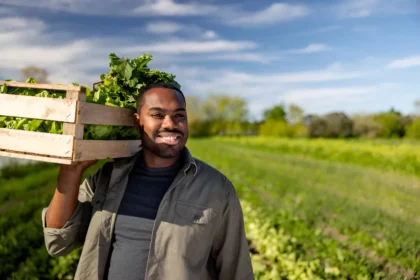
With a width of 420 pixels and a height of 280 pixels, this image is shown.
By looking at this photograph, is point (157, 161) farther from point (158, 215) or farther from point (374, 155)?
point (374, 155)

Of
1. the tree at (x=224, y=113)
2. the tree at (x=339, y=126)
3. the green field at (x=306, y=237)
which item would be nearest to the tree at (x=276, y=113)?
the tree at (x=224, y=113)

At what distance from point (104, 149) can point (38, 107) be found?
43 centimetres

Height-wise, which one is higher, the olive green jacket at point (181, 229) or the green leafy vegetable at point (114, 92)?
the green leafy vegetable at point (114, 92)

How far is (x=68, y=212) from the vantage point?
2.37 m

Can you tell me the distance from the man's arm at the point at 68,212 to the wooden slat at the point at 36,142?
14 cm

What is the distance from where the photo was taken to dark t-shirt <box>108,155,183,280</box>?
226cm

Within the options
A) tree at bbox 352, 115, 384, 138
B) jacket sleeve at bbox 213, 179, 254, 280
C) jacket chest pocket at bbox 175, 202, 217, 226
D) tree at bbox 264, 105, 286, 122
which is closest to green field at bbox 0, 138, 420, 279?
jacket sleeve at bbox 213, 179, 254, 280

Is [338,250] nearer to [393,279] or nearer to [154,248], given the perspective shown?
[393,279]

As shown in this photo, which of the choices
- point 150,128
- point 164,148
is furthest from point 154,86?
point 164,148

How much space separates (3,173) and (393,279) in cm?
1681

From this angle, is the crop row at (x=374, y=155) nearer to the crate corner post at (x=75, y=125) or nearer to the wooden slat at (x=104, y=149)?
the wooden slat at (x=104, y=149)

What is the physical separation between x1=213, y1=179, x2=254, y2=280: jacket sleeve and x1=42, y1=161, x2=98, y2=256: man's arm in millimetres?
817

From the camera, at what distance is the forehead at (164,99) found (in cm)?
229

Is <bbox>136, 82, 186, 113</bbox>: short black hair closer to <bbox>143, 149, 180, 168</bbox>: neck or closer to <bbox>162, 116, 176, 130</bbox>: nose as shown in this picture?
<bbox>162, 116, 176, 130</bbox>: nose
